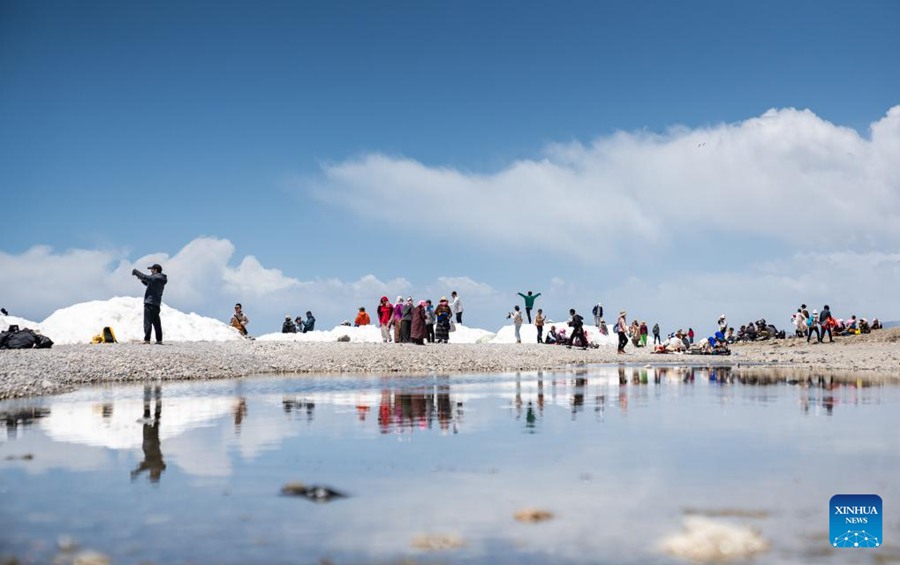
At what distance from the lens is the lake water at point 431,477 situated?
16.7ft

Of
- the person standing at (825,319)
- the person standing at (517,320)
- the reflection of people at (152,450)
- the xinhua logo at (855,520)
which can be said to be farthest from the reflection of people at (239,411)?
the person standing at (825,319)

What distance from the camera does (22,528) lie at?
5.51 metres

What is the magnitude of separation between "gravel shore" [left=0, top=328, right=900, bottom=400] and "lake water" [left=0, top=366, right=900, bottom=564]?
6967 mm

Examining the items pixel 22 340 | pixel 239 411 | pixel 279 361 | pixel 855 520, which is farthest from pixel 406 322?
pixel 855 520

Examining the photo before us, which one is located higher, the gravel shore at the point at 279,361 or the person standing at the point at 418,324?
the person standing at the point at 418,324

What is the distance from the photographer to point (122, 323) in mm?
38469

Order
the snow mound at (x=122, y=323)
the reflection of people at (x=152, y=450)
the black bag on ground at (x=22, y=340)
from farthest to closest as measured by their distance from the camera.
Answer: the snow mound at (x=122, y=323) → the black bag on ground at (x=22, y=340) → the reflection of people at (x=152, y=450)

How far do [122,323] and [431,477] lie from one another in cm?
3528

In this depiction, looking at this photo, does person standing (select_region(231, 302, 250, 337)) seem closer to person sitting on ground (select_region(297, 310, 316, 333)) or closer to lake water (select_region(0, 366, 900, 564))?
person sitting on ground (select_region(297, 310, 316, 333))

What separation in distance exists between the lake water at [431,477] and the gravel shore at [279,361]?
6.97 metres

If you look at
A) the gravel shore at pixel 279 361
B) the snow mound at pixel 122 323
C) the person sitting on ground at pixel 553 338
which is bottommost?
the gravel shore at pixel 279 361

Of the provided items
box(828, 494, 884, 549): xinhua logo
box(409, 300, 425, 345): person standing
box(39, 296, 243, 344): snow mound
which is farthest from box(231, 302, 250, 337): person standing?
box(828, 494, 884, 549): xinhua logo

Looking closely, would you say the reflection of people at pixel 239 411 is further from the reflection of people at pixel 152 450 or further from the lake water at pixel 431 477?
the reflection of people at pixel 152 450

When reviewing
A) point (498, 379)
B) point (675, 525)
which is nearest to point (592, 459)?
point (675, 525)
